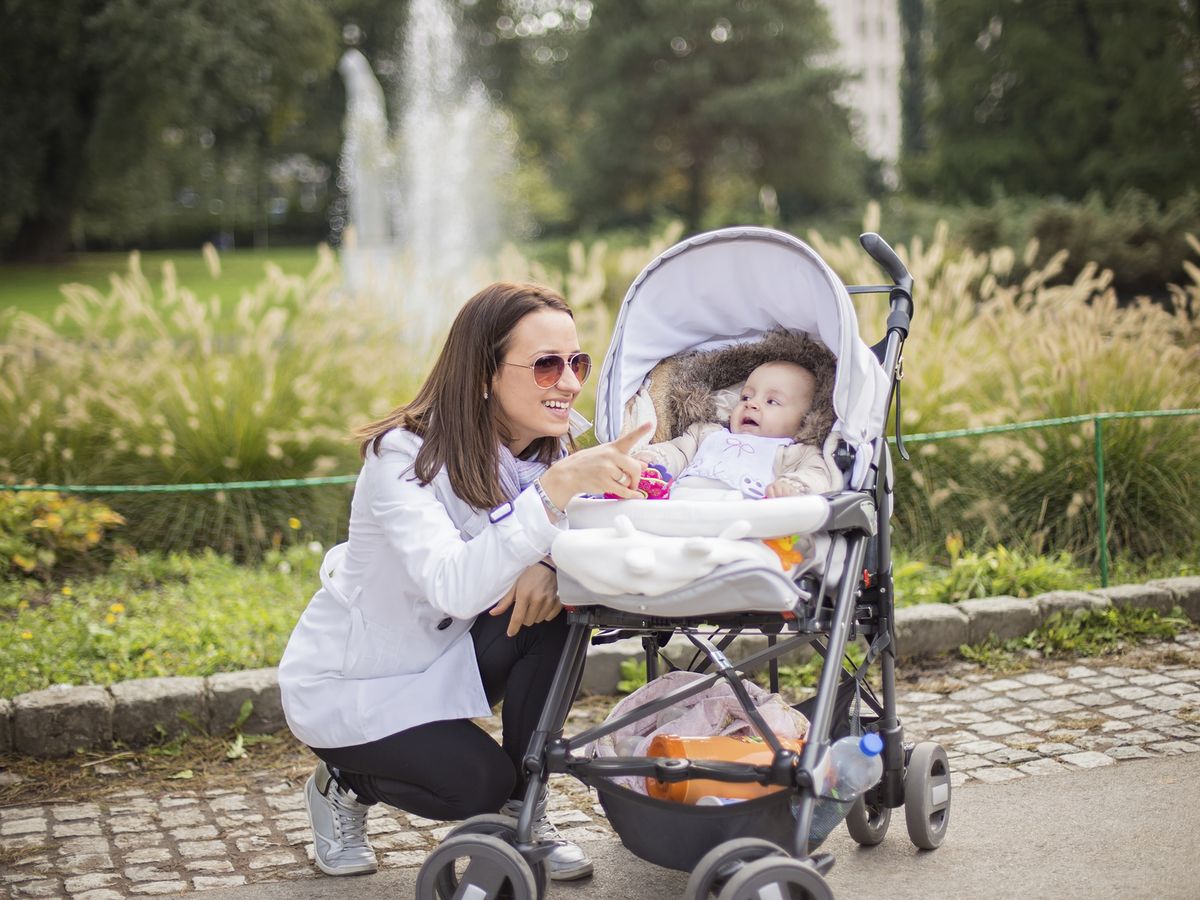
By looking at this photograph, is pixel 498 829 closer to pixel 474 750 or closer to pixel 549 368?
pixel 474 750

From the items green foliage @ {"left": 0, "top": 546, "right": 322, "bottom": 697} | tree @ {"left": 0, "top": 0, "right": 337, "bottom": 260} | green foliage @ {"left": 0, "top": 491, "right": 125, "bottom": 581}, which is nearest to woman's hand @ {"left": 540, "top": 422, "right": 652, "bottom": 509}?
green foliage @ {"left": 0, "top": 546, "right": 322, "bottom": 697}

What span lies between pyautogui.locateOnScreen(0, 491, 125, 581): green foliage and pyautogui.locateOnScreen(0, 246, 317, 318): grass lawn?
612 inches

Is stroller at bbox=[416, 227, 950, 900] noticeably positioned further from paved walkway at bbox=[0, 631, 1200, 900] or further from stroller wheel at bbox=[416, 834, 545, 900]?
paved walkway at bbox=[0, 631, 1200, 900]

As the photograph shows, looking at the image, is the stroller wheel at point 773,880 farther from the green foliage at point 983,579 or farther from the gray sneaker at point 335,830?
the green foliage at point 983,579

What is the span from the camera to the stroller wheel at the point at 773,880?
8.84 ft

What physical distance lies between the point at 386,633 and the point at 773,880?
45.5 inches

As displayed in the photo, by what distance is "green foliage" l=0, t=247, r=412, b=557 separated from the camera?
280 inches

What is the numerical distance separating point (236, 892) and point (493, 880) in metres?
1.10

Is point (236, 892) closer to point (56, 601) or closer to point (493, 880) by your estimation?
point (493, 880)

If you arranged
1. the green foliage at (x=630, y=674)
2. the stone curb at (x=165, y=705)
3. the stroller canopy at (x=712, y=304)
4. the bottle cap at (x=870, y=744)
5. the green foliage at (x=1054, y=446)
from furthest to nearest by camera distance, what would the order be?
the green foliage at (x=1054, y=446), the green foliage at (x=630, y=674), the stone curb at (x=165, y=705), the stroller canopy at (x=712, y=304), the bottle cap at (x=870, y=744)

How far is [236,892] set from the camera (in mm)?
3596

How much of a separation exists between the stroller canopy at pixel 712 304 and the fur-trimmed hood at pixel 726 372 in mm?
56

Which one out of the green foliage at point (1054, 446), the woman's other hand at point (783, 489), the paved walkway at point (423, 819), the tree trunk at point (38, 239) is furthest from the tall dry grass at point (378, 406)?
the tree trunk at point (38, 239)

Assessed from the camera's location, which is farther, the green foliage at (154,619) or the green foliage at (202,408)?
the green foliage at (202,408)
